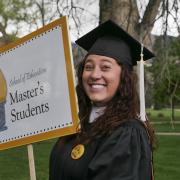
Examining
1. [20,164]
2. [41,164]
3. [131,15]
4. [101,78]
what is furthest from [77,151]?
[20,164]

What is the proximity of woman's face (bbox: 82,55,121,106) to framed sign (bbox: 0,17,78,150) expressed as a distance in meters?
0.35

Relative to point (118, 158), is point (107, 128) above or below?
above

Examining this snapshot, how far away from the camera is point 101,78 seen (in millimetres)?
2510

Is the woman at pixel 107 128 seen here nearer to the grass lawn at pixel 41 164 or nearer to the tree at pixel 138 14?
the tree at pixel 138 14

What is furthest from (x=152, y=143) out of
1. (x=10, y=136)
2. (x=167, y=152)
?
(x=167, y=152)

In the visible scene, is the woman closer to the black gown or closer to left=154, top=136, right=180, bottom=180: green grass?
the black gown

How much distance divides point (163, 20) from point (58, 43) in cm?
327

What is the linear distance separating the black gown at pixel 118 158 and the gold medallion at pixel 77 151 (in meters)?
0.02

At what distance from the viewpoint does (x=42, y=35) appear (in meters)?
3.17

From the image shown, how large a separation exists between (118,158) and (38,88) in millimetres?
1037

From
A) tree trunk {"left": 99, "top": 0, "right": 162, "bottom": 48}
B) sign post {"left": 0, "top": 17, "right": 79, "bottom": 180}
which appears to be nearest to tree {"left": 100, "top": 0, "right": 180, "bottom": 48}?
tree trunk {"left": 99, "top": 0, "right": 162, "bottom": 48}

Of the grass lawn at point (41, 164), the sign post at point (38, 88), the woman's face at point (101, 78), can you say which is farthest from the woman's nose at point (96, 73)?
the grass lawn at point (41, 164)

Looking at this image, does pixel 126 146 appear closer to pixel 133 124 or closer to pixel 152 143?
pixel 133 124

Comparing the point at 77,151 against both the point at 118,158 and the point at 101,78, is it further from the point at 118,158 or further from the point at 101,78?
the point at 101,78
